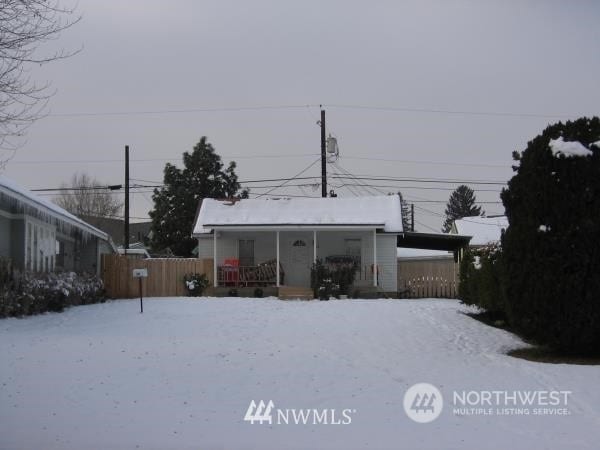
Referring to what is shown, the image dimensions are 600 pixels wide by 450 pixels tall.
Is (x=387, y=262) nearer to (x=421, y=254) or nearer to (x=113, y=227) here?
(x=421, y=254)

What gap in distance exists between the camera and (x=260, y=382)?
31.1ft

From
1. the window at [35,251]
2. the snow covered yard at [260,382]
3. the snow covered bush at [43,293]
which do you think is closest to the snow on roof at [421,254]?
the snow covered bush at [43,293]

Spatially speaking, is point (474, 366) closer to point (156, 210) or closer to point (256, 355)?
point (256, 355)

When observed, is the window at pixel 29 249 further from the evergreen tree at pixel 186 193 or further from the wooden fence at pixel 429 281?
the evergreen tree at pixel 186 193

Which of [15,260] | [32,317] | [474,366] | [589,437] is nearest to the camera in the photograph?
[589,437]

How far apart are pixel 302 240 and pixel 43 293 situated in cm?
1287

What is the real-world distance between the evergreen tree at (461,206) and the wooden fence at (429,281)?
53.9m

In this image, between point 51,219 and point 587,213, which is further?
point 51,219

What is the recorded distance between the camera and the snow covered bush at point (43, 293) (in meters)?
15.4

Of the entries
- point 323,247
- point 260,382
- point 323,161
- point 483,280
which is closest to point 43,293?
point 260,382

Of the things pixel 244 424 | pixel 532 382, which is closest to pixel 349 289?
pixel 532 382

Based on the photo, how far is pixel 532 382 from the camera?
994cm

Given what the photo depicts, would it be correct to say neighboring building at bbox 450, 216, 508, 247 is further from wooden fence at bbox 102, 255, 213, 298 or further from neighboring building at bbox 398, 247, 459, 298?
wooden fence at bbox 102, 255, 213, 298

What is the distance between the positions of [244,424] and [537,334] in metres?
6.10
